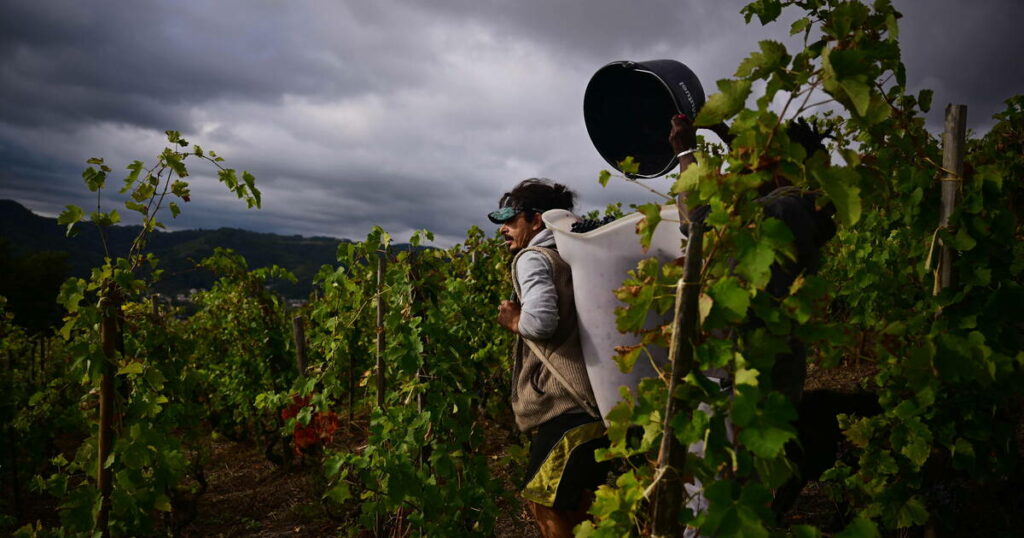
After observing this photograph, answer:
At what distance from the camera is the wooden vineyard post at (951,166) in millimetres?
1897

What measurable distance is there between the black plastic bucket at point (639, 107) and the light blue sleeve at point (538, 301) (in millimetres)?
483

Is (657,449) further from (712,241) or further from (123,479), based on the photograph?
(123,479)

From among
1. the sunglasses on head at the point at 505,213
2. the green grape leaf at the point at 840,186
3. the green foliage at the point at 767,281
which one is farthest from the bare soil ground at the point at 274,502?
the green grape leaf at the point at 840,186

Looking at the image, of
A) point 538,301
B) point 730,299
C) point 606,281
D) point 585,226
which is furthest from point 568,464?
point 730,299

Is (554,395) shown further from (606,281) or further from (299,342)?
(299,342)

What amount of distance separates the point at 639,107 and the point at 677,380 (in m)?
1.21

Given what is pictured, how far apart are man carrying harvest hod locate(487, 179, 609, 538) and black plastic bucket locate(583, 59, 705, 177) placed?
0.42 metres

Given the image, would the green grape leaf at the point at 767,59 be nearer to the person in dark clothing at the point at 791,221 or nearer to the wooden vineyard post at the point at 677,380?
the wooden vineyard post at the point at 677,380

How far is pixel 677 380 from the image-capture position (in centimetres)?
105

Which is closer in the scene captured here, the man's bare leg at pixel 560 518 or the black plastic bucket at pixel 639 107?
the black plastic bucket at pixel 639 107

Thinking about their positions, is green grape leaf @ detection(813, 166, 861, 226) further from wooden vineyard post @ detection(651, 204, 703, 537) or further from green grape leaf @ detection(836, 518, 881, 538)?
green grape leaf @ detection(836, 518, 881, 538)

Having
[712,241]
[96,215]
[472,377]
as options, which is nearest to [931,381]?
[712,241]

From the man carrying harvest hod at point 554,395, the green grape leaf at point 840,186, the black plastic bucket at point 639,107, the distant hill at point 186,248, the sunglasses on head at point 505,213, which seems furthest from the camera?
the distant hill at point 186,248

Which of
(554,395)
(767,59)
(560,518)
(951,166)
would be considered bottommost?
(560,518)
